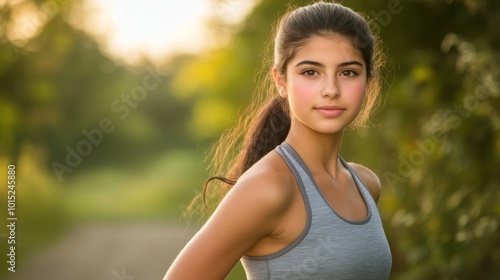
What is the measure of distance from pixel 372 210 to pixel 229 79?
15.4 feet

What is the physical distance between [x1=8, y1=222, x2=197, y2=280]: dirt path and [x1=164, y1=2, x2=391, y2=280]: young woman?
694cm

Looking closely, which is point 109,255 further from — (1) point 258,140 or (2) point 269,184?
(2) point 269,184

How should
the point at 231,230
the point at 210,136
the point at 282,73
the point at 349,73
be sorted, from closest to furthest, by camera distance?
the point at 231,230, the point at 349,73, the point at 282,73, the point at 210,136

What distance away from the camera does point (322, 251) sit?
217 cm

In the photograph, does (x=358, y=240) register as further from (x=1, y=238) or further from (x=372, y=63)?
(x=1, y=238)

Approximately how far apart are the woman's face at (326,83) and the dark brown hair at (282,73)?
3 cm

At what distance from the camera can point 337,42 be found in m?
2.35

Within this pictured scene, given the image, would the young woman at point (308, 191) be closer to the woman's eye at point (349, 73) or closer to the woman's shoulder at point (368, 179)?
the woman's eye at point (349, 73)

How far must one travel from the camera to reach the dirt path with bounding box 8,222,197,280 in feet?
32.0

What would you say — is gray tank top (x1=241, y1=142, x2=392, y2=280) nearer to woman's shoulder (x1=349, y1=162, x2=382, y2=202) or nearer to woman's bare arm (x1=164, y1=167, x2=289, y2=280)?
woman's bare arm (x1=164, y1=167, x2=289, y2=280)

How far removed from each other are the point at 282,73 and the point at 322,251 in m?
0.54

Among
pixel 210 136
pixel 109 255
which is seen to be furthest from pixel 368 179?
pixel 109 255

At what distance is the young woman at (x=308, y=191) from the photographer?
2.12 metres

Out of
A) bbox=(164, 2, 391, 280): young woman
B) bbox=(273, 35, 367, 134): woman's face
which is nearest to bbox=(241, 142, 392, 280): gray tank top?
bbox=(164, 2, 391, 280): young woman
